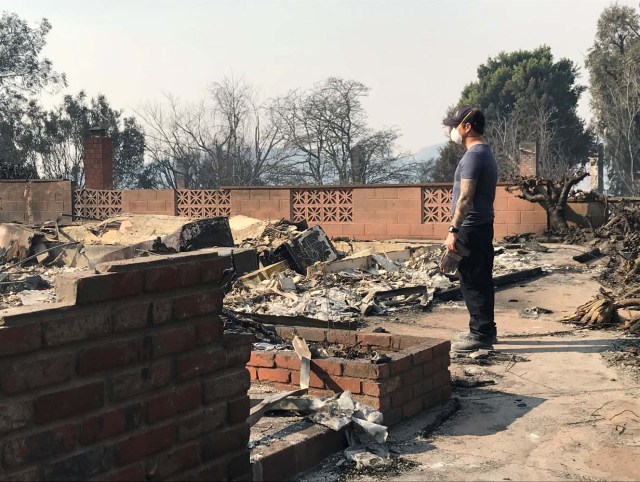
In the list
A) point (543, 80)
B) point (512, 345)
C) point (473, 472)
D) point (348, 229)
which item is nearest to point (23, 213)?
point (348, 229)

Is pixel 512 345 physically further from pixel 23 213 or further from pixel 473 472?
pixel 23 213

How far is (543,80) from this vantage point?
40.3 meters

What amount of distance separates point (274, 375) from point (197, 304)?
1469 millimetres

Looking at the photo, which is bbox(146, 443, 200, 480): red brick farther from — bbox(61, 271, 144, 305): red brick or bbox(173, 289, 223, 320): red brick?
bbox(61, 271, 144, 305): red brick

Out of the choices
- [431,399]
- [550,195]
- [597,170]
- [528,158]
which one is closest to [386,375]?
[431,399]

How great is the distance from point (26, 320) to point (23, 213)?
60.7ft

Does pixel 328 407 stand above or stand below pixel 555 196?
below

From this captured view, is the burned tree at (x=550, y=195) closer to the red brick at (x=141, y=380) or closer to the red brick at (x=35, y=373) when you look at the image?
the red brick at (x=141, y=380)

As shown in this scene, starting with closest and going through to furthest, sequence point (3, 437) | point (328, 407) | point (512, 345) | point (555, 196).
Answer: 1. point (3, 437)
2. point (328, 407)
3. point (512, 345)
4. point (555, 196)

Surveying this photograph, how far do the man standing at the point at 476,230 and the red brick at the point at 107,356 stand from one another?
10.6 feet

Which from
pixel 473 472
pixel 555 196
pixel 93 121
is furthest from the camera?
pixel 93 121

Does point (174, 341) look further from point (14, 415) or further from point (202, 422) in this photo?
point (14, 415)

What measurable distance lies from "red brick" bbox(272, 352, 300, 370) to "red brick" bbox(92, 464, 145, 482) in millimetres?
1583

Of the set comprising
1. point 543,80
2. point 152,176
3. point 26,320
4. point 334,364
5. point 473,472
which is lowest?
Answer: point 473,472
